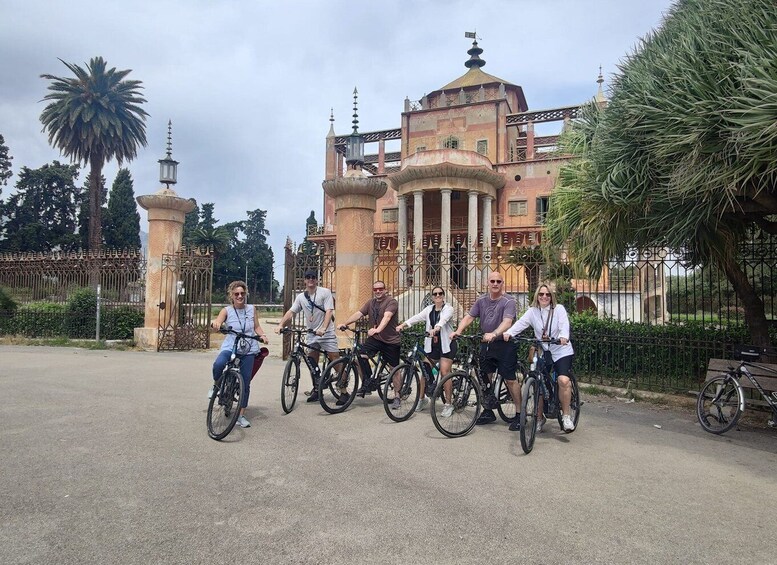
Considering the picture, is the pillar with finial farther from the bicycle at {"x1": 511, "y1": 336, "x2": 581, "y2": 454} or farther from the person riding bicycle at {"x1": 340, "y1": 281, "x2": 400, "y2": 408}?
the bicycle at {"x1": 511, "y1": 336, "x2": 581, "y2": 454}

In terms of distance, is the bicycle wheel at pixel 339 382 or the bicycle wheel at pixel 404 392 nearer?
the bicycle wheel at pixel 404 392

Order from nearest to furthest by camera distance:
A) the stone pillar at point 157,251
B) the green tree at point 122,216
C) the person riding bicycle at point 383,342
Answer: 1. the person riding bicycle at point 383,342
2. the stone pillar at point 157,251
3. the green tree at point 122,216

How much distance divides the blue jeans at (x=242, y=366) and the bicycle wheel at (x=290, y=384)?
0.58 m

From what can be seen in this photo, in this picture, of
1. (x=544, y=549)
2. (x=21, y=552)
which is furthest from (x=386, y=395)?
(x=21, y=552)

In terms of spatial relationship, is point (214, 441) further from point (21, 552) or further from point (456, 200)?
point (456, 200)

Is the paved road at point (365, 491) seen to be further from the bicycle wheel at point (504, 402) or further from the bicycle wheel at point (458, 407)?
the bicycle wheel at point (504, 402)

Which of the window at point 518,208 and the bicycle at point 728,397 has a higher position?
the window at point 518,208

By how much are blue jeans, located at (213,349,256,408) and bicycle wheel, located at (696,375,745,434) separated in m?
5.42

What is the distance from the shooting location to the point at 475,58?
38875 mm

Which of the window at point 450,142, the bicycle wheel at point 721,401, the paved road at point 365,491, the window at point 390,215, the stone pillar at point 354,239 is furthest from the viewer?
the window at point 390,215

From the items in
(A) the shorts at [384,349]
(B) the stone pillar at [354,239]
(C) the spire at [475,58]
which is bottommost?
(A) the shorts at [384,349]

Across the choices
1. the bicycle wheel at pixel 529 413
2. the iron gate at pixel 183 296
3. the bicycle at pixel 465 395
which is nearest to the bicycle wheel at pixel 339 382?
the bicycle at pixel 465 395

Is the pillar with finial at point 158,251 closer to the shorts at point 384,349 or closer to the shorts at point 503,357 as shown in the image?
the shorts at point 384,349

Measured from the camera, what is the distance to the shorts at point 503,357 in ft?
19.5
